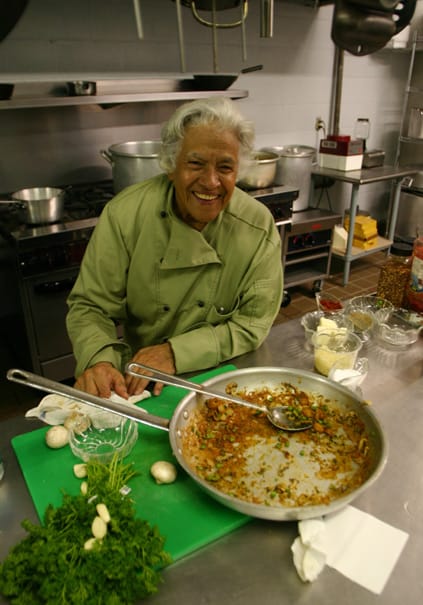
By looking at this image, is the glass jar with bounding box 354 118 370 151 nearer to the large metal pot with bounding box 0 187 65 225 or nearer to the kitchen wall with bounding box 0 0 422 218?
the kitchen wall with bounding box 0 0 422 218

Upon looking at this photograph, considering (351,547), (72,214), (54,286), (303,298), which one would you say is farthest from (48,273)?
(303,298)

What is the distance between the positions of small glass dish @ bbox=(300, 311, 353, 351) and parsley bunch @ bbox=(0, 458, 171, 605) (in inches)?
34.4

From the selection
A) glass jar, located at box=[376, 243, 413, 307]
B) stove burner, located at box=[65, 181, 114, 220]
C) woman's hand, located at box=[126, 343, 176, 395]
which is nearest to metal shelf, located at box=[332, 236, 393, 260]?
stove burner, located at box=[65, 181, 114, 220]

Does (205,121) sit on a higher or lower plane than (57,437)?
higher

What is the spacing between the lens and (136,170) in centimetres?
259

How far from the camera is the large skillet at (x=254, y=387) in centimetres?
88

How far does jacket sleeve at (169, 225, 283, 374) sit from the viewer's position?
1443 mm

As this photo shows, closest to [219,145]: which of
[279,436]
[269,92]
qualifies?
[279,436]

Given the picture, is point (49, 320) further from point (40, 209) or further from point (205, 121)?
point (205, 121)

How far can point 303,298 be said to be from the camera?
4.04 m

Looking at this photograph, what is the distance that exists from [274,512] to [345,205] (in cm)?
448

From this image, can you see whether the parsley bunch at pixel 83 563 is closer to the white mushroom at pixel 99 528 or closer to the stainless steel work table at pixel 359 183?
the white mushroom at pixel 99 528

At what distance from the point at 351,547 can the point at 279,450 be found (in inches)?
10.7

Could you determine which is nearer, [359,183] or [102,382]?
[102,382]
